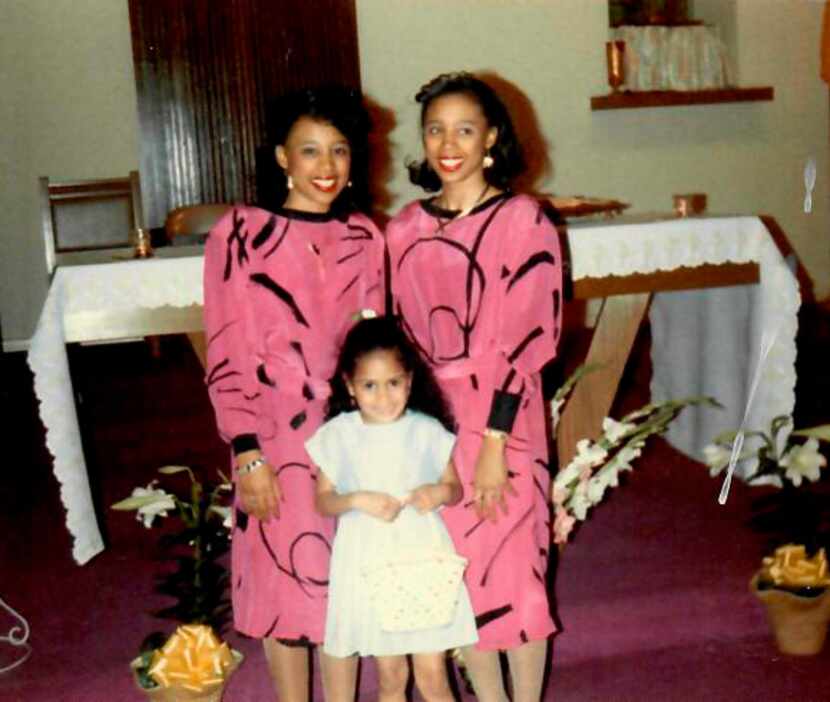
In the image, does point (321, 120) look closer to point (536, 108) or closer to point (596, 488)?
point (596, 488)

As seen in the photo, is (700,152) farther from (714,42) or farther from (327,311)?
(327,311)

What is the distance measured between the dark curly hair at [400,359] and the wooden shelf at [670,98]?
440 centimetres

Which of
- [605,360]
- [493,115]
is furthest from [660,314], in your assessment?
[493,115]

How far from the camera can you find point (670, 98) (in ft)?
19.0

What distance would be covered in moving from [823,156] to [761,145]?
1.16 feet

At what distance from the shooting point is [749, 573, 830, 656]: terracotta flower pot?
7.16 feet

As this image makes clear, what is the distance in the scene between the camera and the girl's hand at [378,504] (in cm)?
161

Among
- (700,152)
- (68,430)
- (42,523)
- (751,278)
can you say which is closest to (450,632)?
(68,430)

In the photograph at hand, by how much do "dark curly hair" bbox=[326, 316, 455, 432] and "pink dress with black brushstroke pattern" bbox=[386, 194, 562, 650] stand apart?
3cm

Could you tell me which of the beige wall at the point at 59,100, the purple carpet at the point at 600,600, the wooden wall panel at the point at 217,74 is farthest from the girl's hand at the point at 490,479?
the beige wall at the point at 59,100

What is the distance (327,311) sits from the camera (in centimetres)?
176

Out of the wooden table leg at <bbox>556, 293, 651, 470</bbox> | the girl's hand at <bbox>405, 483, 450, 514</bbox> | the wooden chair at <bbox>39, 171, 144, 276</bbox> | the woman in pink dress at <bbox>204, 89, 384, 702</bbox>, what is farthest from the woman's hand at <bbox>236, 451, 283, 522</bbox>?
the wooden chair at <bbox>39, 171, 144, 276</bbox>

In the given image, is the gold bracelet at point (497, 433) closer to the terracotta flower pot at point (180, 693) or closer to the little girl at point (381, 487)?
the little girl at point (381, 487)

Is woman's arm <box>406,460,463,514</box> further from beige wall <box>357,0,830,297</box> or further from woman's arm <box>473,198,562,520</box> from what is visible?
beige wall <box>357,0,830,297</box>
